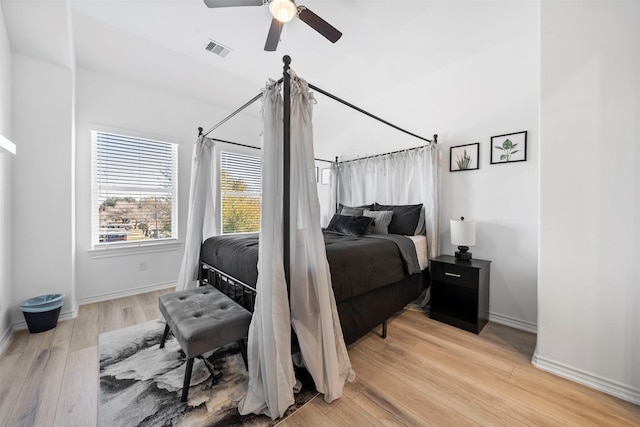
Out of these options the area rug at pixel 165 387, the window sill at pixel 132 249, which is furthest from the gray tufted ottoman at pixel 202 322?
the window sill at pixel 132 249

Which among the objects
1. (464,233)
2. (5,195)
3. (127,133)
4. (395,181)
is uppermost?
(127,133)

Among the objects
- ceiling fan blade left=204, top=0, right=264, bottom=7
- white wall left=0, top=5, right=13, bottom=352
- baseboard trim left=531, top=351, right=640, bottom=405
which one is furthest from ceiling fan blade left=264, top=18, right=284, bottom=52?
baseboard trim left=531, top=351, right=640, bottom=405

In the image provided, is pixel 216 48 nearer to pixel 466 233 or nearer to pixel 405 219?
pixel 405 219

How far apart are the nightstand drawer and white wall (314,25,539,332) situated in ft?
1.76

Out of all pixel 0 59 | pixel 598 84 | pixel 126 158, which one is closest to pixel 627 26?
pixel 598 84

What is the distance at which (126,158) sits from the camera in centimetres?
329

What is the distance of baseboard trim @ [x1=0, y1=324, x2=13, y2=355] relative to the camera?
6.51 feet

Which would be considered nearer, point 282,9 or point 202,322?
point 202,322

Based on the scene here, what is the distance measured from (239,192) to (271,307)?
3234 millimetres

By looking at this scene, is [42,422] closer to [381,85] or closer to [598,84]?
[598,84]

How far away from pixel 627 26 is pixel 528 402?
2.43 m

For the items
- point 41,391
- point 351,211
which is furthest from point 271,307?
point 351,211

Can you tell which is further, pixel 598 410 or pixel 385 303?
pixel 385 303

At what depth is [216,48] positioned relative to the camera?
8.80ft
